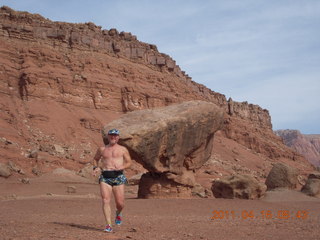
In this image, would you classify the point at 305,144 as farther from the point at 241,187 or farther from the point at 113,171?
the point at 113,171

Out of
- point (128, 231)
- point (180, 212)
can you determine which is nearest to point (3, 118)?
point (180, 212)

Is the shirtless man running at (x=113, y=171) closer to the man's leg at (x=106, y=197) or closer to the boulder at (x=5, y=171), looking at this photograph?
the man's leg at (x=106, y=197)

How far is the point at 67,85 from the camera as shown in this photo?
4166 cm

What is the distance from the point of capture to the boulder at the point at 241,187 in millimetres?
15652

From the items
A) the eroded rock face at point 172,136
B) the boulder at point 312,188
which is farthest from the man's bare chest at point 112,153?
the boulder at point 312,188

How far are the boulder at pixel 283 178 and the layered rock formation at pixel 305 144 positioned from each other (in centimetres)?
14872

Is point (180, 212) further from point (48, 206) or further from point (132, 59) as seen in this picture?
point (132, 59)

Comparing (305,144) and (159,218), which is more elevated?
(305,144)

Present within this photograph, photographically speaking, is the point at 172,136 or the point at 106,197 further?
the point at 172,136

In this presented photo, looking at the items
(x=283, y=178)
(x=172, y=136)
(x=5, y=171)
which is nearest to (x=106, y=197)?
(x=172, y=136)

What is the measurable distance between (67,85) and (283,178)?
2798 cm

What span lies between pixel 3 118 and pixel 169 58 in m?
34.8

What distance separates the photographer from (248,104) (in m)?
83.7

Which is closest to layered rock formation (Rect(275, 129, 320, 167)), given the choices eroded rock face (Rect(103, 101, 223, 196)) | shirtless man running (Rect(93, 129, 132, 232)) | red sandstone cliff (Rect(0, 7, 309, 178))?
red sandstone cliff (Rect(0, 7, 309, 178))
